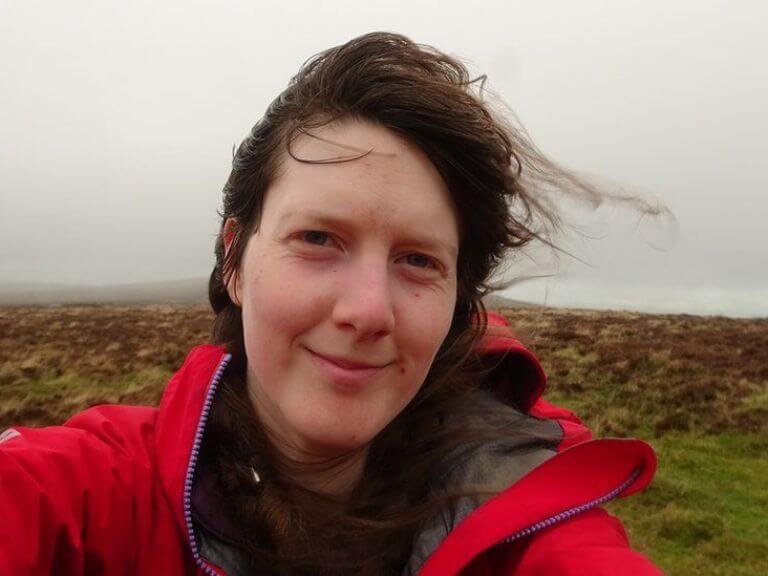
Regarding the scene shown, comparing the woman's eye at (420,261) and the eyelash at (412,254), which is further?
the woman's eye at (420,261)

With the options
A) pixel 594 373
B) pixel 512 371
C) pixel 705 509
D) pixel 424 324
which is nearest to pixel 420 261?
pixel 424 324

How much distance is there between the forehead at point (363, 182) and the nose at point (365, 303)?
0.15 meters

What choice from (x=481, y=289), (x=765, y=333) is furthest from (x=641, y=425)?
(x=765, y=333)

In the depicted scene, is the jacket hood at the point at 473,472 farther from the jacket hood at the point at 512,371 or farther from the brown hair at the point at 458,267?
the jacket hood at the point at 512,371

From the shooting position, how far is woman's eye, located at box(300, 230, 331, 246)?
1.96 meters

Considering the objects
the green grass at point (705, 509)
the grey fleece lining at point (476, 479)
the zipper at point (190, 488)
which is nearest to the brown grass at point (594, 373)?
the green grass at point (705, 509)

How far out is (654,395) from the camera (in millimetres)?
12500

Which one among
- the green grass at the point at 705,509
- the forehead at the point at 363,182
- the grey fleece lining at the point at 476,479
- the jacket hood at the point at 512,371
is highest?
the forehead at the point at 363,182

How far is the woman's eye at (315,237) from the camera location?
1965 millimetres

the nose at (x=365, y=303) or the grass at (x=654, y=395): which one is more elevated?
the nose at (x=365, y=303)

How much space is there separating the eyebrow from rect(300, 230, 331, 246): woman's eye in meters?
0.04

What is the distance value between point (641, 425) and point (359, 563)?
1026 cm

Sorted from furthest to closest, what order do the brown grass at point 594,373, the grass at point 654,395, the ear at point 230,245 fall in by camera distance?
the brown grass at point 594,373
the grass at point 654,395
the ear at point 230,245

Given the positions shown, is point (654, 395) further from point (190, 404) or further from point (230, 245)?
point (190, 404)
